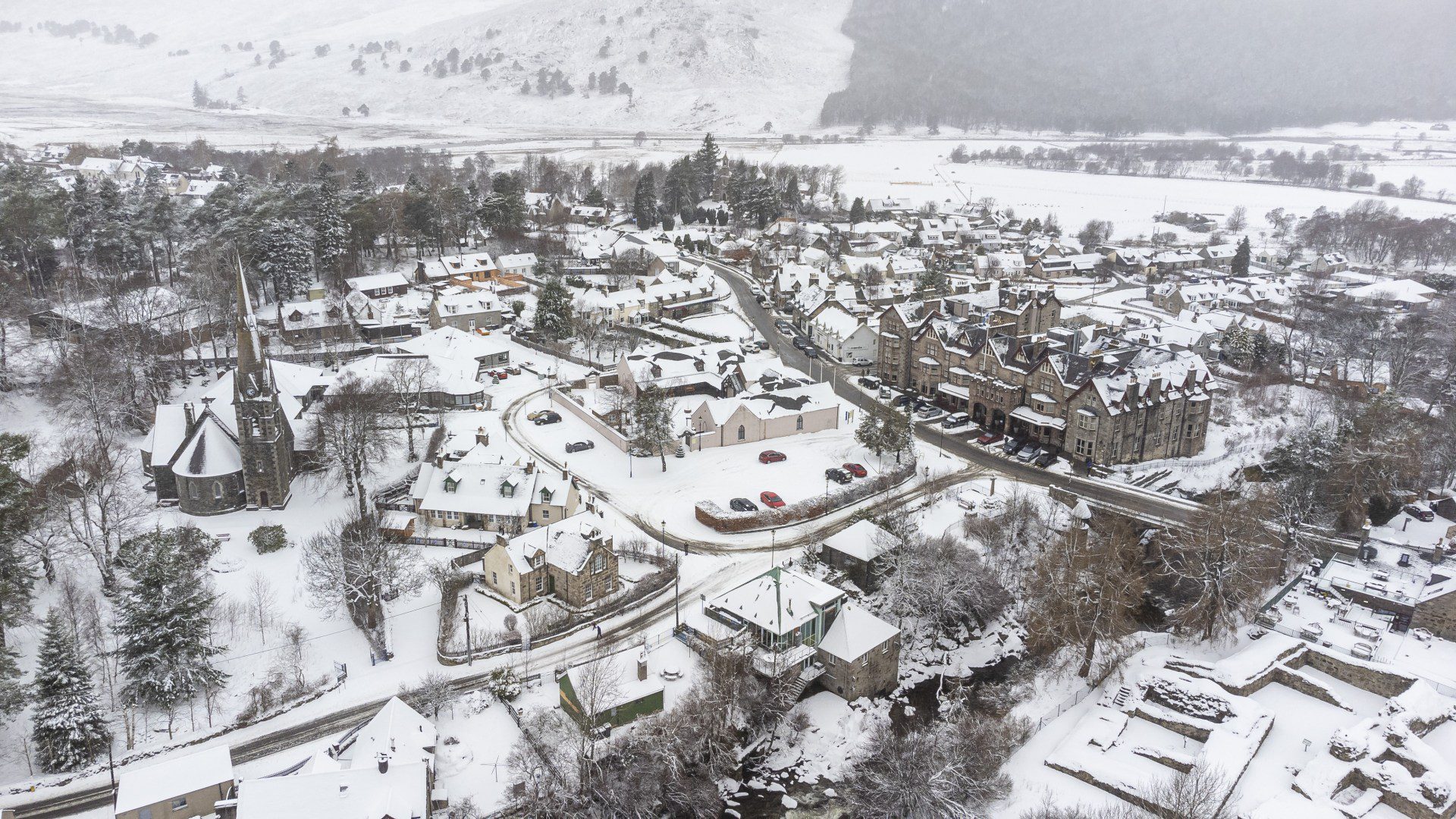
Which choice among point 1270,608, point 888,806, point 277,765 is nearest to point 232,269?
point 277,765

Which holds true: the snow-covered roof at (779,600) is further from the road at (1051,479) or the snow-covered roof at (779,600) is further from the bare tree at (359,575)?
the road at (1051,479)

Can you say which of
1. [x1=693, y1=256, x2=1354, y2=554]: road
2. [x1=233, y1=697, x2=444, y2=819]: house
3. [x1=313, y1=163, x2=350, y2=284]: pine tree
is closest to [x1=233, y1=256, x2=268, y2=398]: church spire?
[x1=233, y1=697, x2=444, y2=819]: house

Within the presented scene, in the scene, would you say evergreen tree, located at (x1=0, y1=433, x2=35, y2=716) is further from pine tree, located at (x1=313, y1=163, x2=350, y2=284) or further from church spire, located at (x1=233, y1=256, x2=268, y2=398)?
pine tree, located at (x1=313, y1=163, x2=350, y2=284)

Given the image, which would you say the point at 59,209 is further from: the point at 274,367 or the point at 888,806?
the point at 888,806

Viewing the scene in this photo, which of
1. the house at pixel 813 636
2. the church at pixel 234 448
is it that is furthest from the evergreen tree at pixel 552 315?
the house at pixel 813 636

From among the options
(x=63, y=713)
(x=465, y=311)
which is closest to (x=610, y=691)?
(x=63, y=713)

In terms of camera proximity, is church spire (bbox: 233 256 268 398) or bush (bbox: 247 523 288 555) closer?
bush (bbox: 247 523 288 555)
